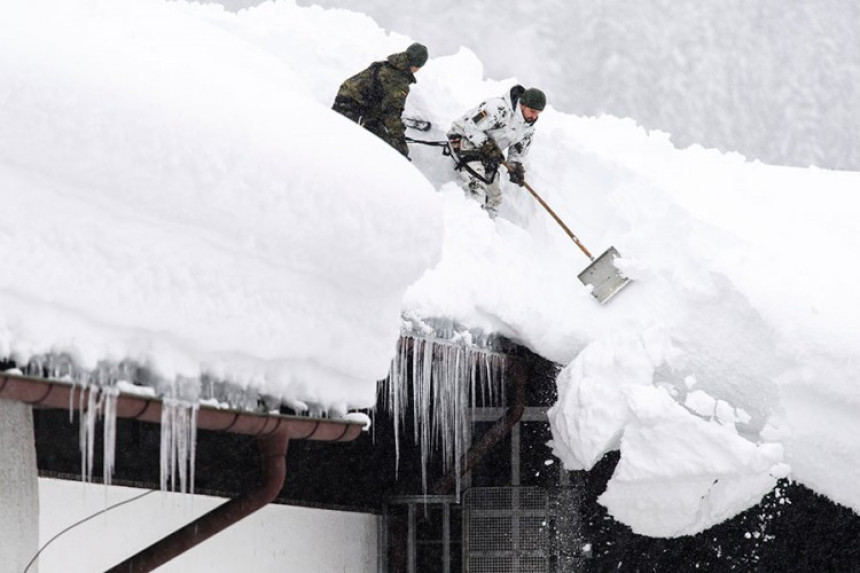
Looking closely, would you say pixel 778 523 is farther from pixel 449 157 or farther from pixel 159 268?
pixel 159 268

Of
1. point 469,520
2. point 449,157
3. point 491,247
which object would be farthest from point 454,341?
point 469,520

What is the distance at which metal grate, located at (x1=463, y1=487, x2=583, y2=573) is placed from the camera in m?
9.38

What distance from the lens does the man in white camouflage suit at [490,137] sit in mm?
8953

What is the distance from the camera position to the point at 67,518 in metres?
6.43

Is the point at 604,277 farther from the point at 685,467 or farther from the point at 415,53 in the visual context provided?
the point at 415,53

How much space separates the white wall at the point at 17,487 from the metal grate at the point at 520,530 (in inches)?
172

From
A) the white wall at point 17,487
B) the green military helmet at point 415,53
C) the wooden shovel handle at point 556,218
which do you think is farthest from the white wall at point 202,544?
the green military helmet at point 415,53

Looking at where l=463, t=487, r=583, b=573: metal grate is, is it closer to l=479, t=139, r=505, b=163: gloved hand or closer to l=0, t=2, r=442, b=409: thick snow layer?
l=479, t=139, r=505, b=163: gloved hand

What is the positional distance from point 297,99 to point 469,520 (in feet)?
15.3

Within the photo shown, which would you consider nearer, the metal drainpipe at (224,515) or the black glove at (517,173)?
the metal drainpipe at (224,515)

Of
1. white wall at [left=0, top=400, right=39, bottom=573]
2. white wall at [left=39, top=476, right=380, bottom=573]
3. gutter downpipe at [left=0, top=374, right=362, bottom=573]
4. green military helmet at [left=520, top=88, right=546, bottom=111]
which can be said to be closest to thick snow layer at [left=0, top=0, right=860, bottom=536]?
gutter downpipe at [left=0, top=374, right=362, bottom=573]

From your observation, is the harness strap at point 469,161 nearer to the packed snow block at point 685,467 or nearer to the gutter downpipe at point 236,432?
the packed snow block at point 685,467

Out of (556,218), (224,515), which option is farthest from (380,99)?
(224,515)

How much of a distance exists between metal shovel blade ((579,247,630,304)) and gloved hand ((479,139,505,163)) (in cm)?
92
